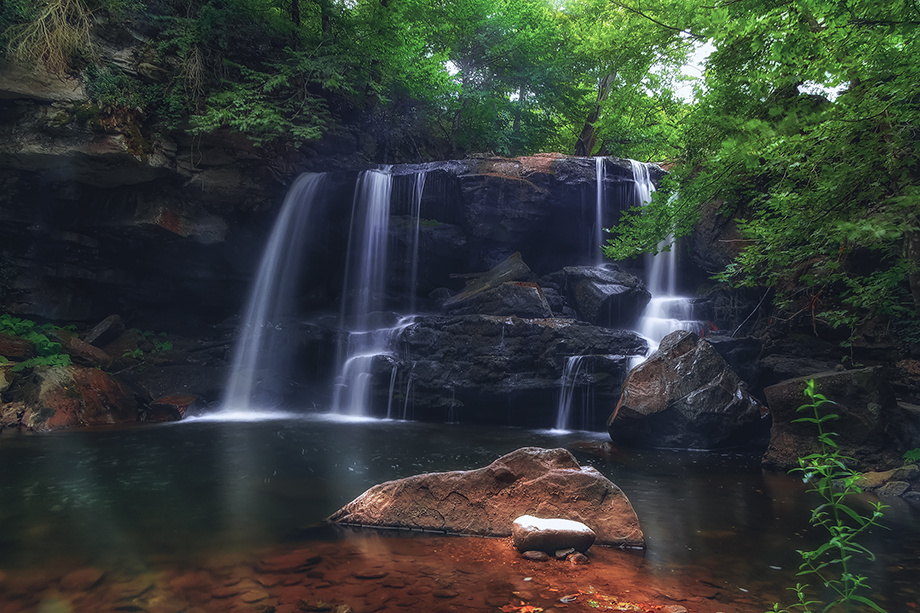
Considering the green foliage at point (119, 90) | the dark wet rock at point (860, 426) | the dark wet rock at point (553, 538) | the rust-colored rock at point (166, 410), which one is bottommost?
the rust-colored rock at point (166, 410)

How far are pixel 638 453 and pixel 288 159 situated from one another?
1265 cm

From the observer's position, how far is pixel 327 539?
187 inches

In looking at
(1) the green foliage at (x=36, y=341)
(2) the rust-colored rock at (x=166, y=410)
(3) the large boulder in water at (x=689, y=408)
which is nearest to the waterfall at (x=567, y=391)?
(3) the large boulder in water at (x=689, y=408)

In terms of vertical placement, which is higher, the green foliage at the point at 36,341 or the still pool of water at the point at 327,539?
the green foliage at the point at 36,341

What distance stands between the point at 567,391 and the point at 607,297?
10.9 ft

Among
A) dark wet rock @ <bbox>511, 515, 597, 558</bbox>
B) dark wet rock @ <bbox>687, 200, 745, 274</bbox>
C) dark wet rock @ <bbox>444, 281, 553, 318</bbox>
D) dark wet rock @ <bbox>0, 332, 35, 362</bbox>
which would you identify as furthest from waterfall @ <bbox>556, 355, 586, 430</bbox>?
dark wet rock @ <bbox>0, 332, 35, 362</bbox>

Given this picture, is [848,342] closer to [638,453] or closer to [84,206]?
[638,453]

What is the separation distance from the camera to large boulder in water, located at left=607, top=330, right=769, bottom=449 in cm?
948

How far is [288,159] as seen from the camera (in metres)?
15.5

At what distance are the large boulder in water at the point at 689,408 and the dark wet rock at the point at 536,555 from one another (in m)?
5.83

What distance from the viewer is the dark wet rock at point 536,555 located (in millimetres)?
4289

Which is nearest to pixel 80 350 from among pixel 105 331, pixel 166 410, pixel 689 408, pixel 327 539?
pixel 105 331

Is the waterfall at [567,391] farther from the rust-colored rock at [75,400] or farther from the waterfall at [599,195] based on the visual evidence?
the rust-colored rock at [75,400]

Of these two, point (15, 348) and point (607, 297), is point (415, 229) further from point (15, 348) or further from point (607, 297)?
point (15, 348)
